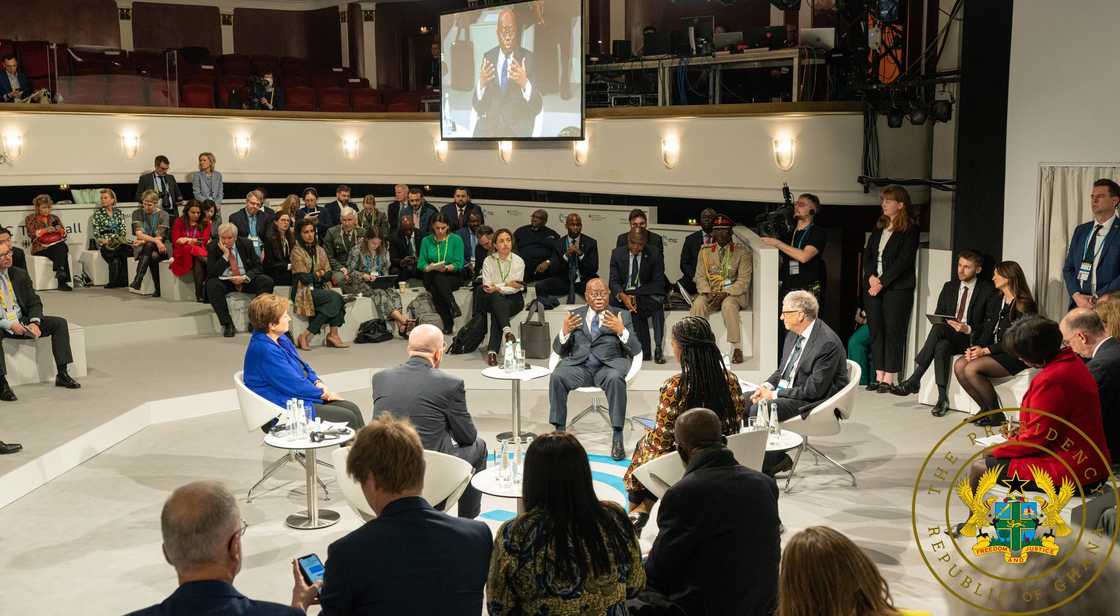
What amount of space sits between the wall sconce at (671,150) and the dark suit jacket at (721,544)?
26.3 ft

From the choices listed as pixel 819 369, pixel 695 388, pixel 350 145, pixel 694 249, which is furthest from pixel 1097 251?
pixel 350 145

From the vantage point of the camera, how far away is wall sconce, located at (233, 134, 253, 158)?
13.5 m

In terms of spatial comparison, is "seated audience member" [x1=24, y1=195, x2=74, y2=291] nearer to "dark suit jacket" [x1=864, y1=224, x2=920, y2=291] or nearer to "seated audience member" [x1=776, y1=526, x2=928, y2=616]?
"dark suit jacket" [x1=864, y1=224, x2=920, y2=291]

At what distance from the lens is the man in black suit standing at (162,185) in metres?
12.0

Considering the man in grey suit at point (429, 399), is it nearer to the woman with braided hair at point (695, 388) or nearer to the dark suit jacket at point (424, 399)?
the dark suit jacket at point (424, 399)

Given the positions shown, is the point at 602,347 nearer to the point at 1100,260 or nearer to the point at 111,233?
the point at 1100,260

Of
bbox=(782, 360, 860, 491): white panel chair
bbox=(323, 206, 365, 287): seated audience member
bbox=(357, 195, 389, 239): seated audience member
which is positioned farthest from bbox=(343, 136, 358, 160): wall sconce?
bbox=(782, 360, 860, 491): white panel chair

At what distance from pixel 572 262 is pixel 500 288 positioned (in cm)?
100

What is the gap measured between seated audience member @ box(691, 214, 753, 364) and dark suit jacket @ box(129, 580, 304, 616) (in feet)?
23.0

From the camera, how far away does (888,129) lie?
9672mm

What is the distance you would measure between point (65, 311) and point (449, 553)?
341 inches

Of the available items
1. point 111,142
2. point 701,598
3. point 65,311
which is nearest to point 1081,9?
point 701,598

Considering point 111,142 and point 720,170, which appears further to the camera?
point 111,142

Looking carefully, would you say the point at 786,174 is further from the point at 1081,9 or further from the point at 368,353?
the point at 368,353
